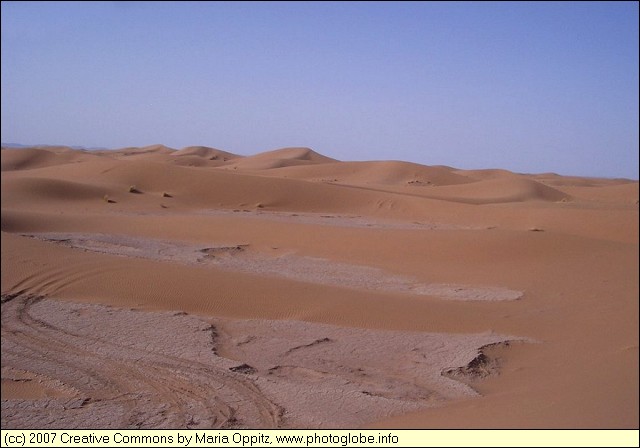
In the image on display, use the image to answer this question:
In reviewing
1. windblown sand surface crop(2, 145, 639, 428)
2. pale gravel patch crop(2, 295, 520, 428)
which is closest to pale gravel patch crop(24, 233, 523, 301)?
windblown sand surface crop(2, 145, 639, 428)

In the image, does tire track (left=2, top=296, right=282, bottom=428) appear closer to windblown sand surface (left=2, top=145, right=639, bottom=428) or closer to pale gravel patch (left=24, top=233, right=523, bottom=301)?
windblown sand surface (left=2, top=145, right=639, bottom=428)

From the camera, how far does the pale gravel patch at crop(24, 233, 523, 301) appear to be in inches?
468

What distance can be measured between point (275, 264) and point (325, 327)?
5.97 meters

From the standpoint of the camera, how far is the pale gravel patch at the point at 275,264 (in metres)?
11.9

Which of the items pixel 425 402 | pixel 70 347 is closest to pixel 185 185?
pixel 70 347

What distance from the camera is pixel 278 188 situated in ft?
112

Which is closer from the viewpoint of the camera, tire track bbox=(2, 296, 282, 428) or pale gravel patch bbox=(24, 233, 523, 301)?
tire track bbox=(2, 296, 282, 428)

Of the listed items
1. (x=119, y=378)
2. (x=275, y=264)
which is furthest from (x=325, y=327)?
(x=275, y=264)

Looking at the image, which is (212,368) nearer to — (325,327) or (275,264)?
(325,327)

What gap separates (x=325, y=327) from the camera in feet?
29.8

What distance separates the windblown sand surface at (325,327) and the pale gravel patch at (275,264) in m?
0.07

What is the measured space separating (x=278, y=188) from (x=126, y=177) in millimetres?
8700

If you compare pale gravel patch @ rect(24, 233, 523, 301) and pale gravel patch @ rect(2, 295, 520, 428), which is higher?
pale gravel patch @ rect(24, 233, 523, 301)

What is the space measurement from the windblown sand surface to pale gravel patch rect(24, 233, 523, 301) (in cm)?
7
